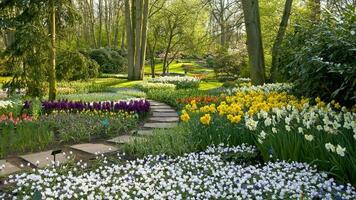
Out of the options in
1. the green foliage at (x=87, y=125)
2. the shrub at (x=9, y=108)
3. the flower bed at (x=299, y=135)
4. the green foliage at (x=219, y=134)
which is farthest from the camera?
the shrub at (x=9, y=108)

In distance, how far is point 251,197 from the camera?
3500mm

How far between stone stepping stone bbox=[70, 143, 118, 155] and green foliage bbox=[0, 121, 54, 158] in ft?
1.60

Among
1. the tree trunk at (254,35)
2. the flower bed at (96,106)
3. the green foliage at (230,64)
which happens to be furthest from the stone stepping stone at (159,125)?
the green foliage at (230,64)

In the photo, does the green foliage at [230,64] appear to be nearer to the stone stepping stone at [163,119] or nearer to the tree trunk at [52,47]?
the stone stepping stone at [163,119]

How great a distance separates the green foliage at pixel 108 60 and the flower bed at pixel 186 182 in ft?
82.3

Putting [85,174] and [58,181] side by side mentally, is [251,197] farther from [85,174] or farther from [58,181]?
[58,181]

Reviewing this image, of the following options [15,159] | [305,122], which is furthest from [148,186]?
[15,159]

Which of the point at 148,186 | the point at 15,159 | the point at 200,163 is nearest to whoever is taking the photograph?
the point at 148,186

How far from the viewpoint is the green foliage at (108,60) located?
29578mm

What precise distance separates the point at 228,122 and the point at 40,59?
560 cm

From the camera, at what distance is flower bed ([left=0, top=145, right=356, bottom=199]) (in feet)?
11.4

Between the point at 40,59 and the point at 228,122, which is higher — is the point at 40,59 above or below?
above

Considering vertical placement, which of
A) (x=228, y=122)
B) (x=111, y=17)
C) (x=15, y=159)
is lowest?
(x=15, y=159)

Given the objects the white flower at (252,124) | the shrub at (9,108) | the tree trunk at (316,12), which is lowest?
the shrub at (9,108)
